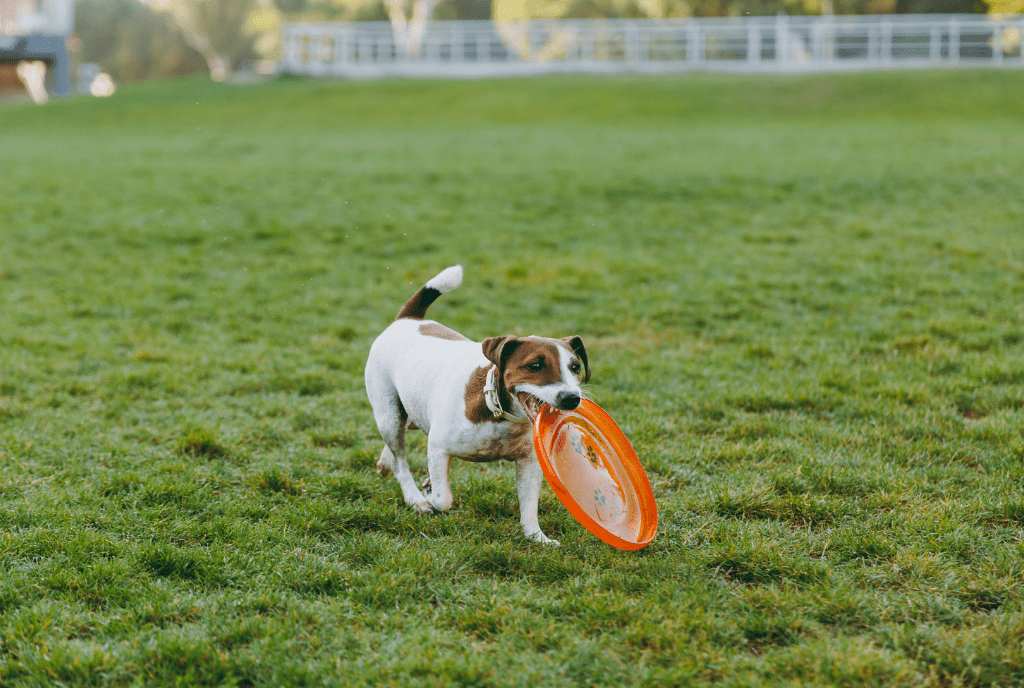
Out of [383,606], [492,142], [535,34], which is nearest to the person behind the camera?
[383,606]

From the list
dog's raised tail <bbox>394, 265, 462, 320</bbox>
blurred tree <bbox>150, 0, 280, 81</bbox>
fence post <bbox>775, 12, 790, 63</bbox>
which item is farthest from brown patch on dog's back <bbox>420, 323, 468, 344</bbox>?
blurred tree <bbox>150, 0, 280, 81</bbox>

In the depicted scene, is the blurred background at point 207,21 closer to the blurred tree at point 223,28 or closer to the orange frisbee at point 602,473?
the blurred tree at point 223,28

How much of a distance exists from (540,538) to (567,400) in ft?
3.04

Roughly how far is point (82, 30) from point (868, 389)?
78.7 metres

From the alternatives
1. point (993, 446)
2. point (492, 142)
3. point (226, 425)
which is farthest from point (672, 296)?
point (492, 142)

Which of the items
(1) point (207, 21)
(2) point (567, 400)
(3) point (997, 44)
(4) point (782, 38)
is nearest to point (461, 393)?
(2) point (567, 400)

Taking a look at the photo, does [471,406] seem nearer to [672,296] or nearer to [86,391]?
[86,391]

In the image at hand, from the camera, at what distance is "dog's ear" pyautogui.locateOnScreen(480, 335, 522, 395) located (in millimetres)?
3660

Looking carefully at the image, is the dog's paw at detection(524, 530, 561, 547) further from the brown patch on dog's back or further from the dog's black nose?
the brown patch on dog's back

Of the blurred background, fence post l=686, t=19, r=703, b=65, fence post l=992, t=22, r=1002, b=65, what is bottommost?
fence post l=992, t=22, r=1002, b=65

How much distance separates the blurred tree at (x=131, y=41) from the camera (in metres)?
70.2

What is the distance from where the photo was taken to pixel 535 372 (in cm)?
358

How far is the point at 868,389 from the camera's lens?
610cm

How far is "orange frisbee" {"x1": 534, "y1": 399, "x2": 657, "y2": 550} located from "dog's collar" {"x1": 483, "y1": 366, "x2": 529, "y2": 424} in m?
0.20
